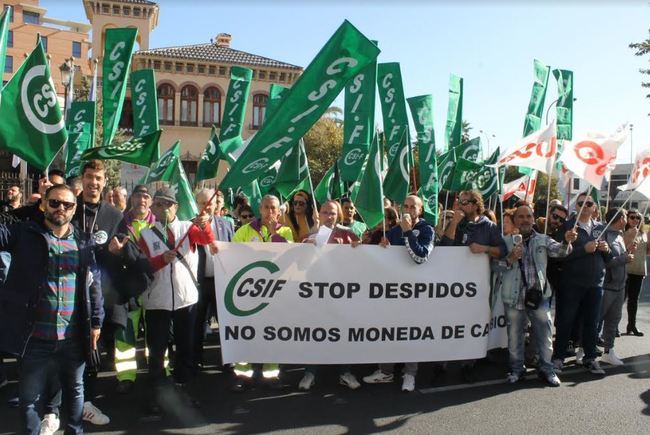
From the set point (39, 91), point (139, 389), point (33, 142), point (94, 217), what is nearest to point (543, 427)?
point (139, 389)

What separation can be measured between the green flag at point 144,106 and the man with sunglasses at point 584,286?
679 cm

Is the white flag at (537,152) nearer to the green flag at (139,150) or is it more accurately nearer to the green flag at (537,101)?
the green flag at (139,150)

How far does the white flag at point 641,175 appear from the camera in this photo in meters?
6.13

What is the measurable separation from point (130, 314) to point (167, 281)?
0.85 metres

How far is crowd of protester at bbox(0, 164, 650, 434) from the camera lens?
353 centimetres

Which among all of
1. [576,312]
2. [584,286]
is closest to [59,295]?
[584,286]

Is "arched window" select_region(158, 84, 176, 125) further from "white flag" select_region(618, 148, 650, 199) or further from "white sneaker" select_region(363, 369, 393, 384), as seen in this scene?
"white sneaker" select_region(363, 369, 393, 384)

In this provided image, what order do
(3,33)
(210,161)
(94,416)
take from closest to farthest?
1. (94,416)
2. (3,33)
3. (210,161)

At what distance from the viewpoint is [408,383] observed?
5465mm

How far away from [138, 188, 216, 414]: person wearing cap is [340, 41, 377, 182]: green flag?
3673 millimetres

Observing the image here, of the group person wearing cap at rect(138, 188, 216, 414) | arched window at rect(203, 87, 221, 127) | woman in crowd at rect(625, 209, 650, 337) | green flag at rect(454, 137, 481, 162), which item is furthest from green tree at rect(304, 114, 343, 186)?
person wearing cap at rect(138, 188, 216, 414)

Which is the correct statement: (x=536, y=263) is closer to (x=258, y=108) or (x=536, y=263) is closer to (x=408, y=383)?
(x=408, y=383)

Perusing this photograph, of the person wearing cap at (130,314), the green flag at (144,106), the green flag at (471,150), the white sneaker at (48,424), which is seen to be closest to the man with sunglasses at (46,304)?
the white sneaker at (48,424)

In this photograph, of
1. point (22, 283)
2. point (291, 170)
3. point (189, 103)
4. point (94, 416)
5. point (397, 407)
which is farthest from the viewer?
point (189, 103)
